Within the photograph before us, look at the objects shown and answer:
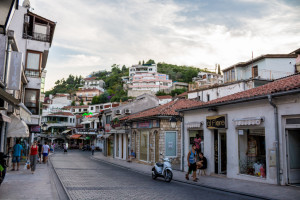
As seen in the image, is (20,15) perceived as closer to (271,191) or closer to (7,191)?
(7,191)

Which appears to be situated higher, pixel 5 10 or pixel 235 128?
pixel 5 10

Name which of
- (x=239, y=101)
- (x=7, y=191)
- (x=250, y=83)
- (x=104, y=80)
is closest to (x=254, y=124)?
(x=239, y=101)

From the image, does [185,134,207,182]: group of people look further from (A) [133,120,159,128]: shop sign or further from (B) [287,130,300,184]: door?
(A) [133,120,159,128]: shop sign

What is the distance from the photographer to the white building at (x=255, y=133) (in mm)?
10906

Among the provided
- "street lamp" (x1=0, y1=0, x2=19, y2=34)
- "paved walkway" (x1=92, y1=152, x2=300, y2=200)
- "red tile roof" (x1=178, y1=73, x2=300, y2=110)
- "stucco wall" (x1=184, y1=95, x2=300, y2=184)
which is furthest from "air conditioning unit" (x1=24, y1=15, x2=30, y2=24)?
"street lamp" (x1=0, y1=0, x2=19, y2=34)

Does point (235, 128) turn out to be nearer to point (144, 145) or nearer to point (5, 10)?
point (144, 145)

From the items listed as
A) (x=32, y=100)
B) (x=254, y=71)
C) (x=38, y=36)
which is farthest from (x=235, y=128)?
(x=254, y=71)

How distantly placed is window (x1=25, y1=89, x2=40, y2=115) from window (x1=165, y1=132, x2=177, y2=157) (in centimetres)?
1181

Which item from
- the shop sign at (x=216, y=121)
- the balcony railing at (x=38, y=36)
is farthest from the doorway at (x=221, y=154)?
the balcony railing at (x=38, y=36)

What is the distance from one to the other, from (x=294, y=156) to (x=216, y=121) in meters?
4.49

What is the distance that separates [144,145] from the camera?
969 inches

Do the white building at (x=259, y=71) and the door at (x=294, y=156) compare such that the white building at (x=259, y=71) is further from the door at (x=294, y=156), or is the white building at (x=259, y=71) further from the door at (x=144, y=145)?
the door at (x=294, y=156)

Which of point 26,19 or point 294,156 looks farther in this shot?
point 26,19

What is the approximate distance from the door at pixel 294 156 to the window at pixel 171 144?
38.7ft
